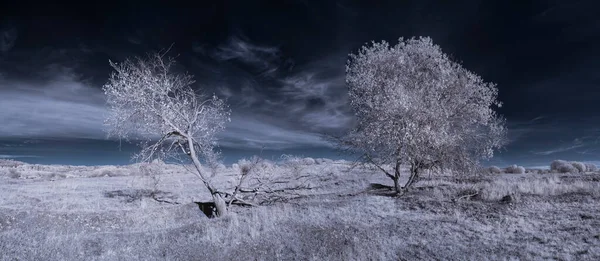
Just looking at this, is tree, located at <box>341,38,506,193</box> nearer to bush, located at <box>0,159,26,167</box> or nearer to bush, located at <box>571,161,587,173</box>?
bush, located at <box>571,161,587,173</box>

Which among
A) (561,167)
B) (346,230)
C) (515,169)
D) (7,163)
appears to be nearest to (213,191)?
(346,230)

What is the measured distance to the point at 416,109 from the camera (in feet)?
55.3

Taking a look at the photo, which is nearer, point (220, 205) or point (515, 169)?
point (220, 205)

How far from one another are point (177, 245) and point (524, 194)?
18535 millimetres

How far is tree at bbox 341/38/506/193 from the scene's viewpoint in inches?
670

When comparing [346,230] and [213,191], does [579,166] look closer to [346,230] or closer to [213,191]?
[346,230]

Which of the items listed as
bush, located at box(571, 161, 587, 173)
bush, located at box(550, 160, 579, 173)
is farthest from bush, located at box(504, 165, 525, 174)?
bush, located at box(571, 161, 587, 173)

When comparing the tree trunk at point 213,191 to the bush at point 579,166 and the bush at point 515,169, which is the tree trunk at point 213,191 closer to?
the bush at point 515,169

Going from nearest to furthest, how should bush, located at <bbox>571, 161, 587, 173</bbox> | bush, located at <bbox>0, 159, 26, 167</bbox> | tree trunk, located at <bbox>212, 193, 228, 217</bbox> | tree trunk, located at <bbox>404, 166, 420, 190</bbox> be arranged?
tree trunk, located at <bbox>212, 193, 228, 217</bbox> → tree trunk, located at <bbox>404, 166, 420, 190</bbox> → bush, located at <bbox>571, 161, 587, 173</bbox> → bush, located at <bbox>0, 159, 26, 167</bbox>

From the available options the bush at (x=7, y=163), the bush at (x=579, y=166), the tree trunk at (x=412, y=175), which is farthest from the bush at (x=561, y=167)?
the bush at (x=7, y=163)

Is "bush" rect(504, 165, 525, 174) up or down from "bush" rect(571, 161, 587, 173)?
down

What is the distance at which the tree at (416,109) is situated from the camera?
670 inches

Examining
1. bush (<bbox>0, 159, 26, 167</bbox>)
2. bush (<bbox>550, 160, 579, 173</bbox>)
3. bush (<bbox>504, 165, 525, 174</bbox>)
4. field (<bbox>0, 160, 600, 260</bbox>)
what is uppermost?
bush (<bbox>550, 160, 579, 173</bbox>)

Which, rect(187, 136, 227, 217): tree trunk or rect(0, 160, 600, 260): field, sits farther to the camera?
rect(187, 136, 227, 217): tree trunk
